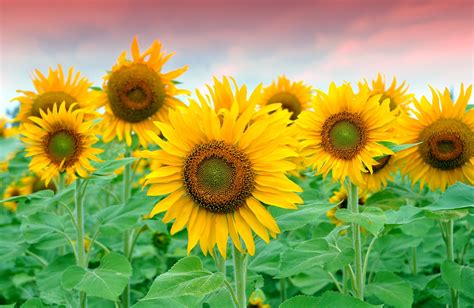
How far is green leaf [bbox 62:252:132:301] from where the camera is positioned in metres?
2.65

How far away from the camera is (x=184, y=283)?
1.94 metres

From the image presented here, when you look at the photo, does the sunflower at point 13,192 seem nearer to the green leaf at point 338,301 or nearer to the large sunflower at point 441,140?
the large sunflower at point 441,140

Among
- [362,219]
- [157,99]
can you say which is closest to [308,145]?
[362,219]

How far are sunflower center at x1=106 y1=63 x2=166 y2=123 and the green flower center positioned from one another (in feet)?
2.63

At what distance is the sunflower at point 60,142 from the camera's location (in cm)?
332

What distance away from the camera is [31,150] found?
135 inches

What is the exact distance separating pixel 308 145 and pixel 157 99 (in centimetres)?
167

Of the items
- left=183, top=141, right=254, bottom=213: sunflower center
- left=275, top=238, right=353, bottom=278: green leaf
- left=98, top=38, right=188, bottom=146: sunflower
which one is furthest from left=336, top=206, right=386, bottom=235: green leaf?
left=98, top=38, right=188, bottom=146: sunflower

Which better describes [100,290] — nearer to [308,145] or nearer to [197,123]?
[197,123]

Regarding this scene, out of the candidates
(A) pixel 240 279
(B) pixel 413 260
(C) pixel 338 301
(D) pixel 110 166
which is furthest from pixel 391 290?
(D) pixel 110 166

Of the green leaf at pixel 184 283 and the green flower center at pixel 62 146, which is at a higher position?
the green flower center at pixel 62 146

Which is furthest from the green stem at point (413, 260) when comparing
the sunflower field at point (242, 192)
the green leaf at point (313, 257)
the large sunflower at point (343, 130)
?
the green leaf at point (313, 257)

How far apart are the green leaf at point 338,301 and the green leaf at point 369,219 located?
271 mm

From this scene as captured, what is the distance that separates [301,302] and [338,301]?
141 millimetres
